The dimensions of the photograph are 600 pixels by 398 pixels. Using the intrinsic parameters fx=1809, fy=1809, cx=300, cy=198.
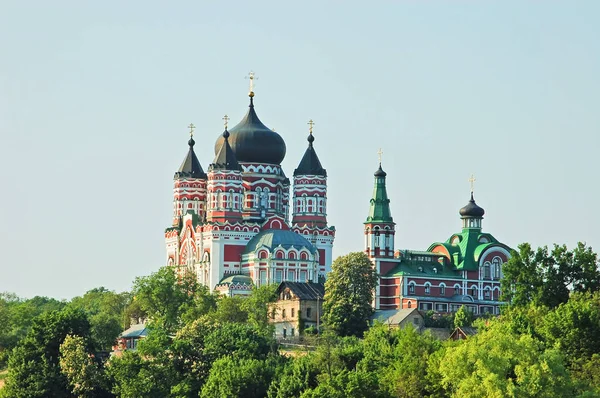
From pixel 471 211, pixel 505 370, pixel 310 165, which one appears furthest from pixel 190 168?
pixel 505 370

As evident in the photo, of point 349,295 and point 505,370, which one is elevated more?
point 349,295

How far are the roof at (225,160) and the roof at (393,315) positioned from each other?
41.6 ft

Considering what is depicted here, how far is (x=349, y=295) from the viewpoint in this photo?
263 feet

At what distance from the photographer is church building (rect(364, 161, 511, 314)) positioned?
299ft

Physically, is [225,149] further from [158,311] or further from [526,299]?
[526,299]

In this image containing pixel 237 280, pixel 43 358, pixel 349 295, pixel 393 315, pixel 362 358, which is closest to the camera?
pixel 362 358

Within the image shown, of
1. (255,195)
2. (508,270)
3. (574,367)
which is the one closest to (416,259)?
(255,195)

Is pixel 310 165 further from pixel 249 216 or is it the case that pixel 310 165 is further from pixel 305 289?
pixel 305 289

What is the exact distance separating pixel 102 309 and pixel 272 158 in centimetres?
1222

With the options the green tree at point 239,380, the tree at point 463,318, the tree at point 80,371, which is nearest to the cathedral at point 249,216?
the tree at point 463,318

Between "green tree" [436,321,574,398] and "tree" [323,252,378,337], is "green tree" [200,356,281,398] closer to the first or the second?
"green tree" [436,321,574,398]

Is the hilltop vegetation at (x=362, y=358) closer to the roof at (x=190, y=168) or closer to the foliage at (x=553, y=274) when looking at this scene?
the foliage at (x=553, y=274)

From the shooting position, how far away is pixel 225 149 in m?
92.6

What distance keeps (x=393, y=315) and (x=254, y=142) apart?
1611 centimetres
